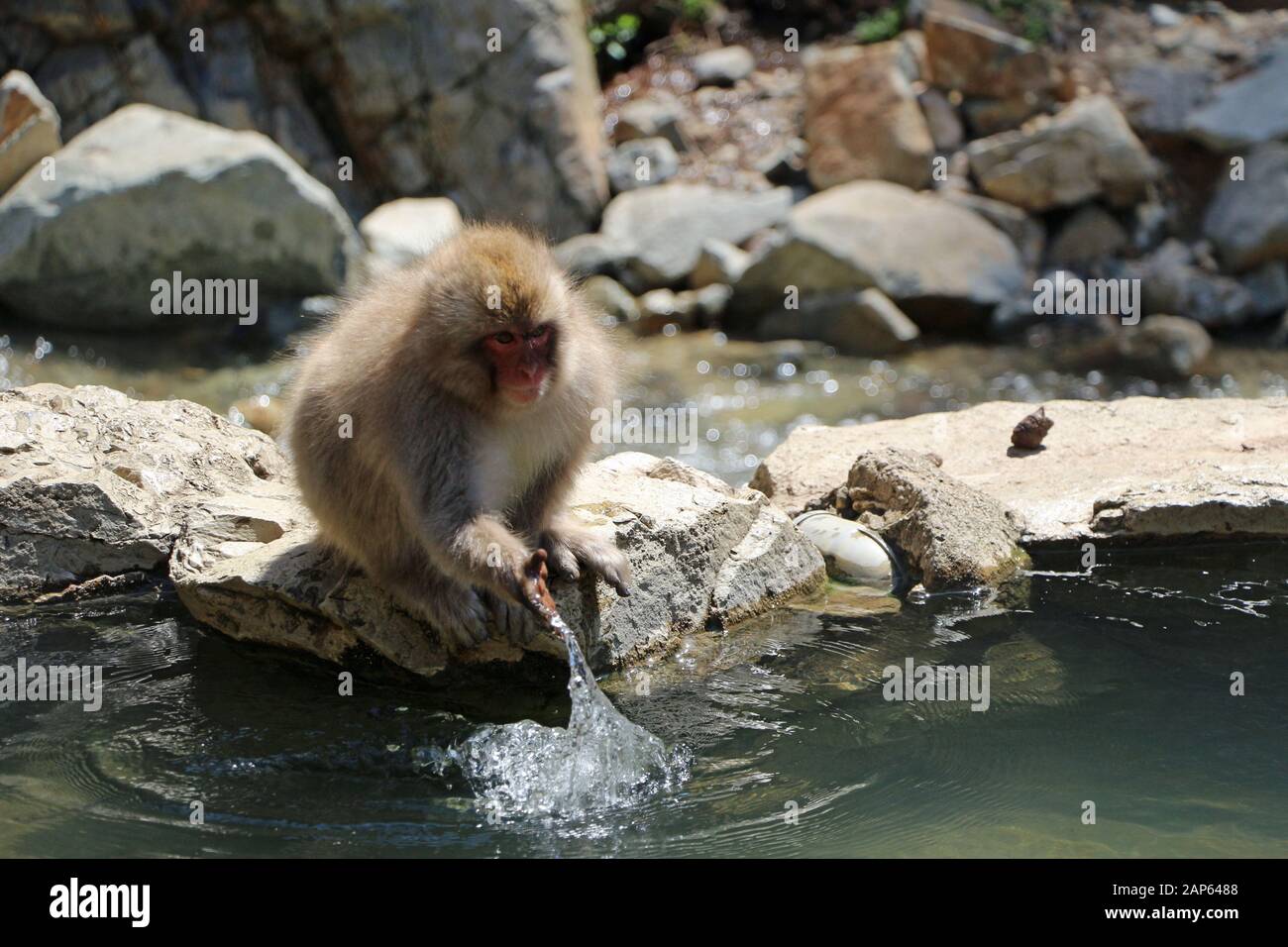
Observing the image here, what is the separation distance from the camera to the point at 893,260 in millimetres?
11031

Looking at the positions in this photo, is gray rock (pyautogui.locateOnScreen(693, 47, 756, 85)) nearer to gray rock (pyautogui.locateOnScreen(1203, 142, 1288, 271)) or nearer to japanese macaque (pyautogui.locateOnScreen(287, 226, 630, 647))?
gray rock (pyautogui.locateOnScreen(1203, 142, 1288, 271))

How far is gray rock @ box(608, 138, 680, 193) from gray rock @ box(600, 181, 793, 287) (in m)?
0.17

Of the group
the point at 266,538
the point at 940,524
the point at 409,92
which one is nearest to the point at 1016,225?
the point at 409,92

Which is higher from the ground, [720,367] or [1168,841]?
[720,367]

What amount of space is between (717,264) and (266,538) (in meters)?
7.04

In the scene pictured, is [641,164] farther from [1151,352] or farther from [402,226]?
[1151,352]

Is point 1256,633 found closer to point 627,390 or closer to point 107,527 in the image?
point 627,390

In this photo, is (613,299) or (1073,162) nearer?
(613,299)

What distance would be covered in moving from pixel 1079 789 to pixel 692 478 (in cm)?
200

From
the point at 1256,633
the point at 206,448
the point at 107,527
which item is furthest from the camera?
the point at 206,448
